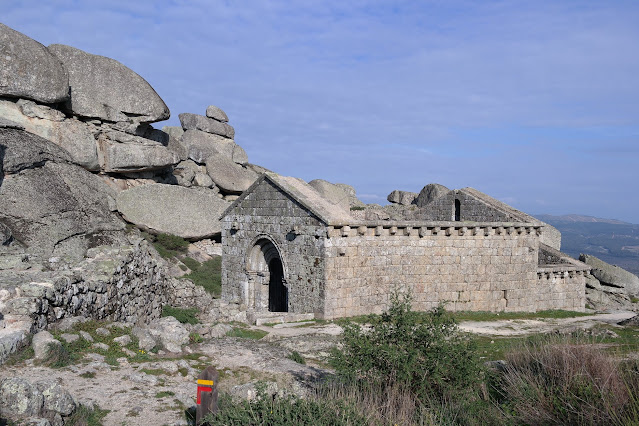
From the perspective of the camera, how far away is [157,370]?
25.8 feet

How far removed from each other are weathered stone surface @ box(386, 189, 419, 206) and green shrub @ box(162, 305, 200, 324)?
22759 millimetres

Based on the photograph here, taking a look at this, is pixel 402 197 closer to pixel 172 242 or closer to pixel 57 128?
pixel 172 242

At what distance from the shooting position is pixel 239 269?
1920 centimetres

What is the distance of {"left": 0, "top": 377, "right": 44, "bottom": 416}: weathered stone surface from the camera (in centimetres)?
535

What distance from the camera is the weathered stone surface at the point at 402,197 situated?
115 feet

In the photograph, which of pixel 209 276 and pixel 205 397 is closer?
pixel 205 397

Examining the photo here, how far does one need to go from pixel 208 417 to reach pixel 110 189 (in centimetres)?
2065

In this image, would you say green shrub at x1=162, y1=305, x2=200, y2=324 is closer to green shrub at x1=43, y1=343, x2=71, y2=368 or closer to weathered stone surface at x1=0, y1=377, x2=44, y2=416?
green shrub at x1=43, y1=343, x2=71, y2=368

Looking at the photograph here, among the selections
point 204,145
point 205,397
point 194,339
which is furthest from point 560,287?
point 204,145

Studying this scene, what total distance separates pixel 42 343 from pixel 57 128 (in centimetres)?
1764

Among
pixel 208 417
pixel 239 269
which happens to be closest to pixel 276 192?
pixel 239 269

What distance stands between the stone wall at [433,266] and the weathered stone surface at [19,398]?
417 inches

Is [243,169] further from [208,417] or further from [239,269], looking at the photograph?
[208,417]

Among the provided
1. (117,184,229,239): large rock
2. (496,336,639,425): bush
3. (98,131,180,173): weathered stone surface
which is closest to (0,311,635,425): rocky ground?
(496,336,639,425): bush
